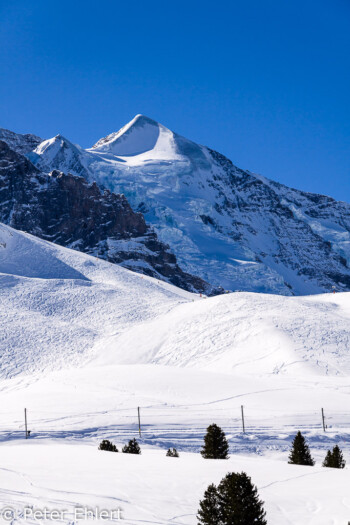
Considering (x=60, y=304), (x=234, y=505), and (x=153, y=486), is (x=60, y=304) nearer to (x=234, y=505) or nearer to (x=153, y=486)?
(x=153, y=486)

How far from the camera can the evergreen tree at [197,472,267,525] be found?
12039 millimetres

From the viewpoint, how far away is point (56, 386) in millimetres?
47469

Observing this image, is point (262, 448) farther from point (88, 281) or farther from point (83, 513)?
point (88, 281)

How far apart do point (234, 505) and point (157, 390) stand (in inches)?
1256

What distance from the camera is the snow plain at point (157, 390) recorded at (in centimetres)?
1658

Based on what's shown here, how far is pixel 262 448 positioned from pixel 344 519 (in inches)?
665

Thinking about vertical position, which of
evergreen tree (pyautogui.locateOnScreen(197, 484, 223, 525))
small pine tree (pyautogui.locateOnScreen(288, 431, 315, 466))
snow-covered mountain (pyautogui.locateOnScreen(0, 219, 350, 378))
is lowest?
small pine tree (pyautogui.locateOnScreen(288, 431, 315, 466))

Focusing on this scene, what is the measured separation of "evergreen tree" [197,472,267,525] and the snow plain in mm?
1774

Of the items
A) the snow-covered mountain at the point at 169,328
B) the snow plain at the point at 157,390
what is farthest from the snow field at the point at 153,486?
the snow-covered mountain at the point at 169,328

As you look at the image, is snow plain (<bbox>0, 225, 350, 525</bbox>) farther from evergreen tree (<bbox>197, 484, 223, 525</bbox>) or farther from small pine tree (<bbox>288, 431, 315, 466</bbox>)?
evergreen tree (<bbox>197, 484, 223, 525</bbox>)

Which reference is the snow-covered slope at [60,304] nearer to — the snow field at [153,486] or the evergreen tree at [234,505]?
the snow field at [153,486]

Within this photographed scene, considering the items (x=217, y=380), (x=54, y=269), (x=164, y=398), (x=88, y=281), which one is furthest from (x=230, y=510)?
(x=54, y=269)

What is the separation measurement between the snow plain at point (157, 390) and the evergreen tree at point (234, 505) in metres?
1.77

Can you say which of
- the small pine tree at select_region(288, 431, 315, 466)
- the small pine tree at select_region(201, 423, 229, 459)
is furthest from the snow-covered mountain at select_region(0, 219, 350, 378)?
the small pine tree at select_region(201, 423, 229, 459)
